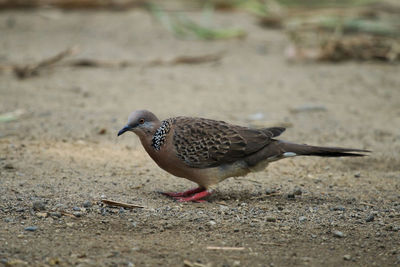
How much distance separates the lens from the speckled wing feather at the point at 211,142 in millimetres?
4953

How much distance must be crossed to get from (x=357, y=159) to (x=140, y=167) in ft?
7.71

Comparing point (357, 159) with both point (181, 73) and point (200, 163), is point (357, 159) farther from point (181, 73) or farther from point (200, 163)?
point (181, 73)

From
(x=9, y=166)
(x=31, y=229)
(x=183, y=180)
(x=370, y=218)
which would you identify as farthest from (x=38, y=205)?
(x=370, y=218)

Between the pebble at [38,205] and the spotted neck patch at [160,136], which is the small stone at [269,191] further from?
the pebble at [38,205]

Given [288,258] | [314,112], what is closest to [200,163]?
[288,258]

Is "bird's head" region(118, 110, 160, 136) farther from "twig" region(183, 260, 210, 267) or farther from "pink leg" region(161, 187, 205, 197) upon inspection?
"twig" region(183, 260, 210, 267)

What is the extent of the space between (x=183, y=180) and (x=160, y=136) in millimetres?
927

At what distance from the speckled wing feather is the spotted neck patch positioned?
0.09 metres

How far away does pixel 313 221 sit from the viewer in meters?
4.51

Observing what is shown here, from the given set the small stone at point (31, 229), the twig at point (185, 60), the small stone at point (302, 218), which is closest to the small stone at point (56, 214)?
the small stone at point (31, 229)

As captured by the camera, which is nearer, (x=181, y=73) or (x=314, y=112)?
(x=314, y=112)

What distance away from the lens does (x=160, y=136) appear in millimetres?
4969

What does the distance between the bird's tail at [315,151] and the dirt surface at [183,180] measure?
0.36 m

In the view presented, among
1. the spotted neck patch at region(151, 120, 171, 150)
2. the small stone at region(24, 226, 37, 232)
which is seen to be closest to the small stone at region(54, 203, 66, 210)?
the small stone at region(24, 226, 37, 232)
